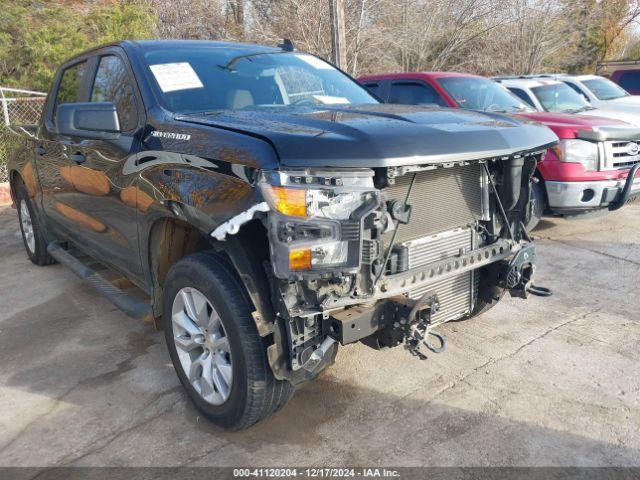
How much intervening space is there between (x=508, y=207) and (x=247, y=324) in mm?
1665

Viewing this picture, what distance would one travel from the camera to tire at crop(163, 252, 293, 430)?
8.23 feet

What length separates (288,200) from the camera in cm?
221

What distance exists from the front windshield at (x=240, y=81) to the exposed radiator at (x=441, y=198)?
1122 mm

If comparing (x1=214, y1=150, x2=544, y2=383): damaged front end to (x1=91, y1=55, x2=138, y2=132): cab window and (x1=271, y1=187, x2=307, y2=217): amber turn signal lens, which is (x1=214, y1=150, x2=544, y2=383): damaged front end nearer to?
(x1=271, y1=187, x2=307, y2=217): amber turn signal lens

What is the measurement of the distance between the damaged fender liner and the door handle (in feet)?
6.25

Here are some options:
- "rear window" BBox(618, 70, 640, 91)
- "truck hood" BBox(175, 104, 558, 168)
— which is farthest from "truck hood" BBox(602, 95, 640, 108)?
"truck hood" BBox(175, 104, 558, 168)

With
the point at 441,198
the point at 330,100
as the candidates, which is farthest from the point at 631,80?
the point at 441,198

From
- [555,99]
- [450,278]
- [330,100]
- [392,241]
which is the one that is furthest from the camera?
[555,99]

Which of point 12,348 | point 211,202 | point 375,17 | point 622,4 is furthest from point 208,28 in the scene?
point 622,4

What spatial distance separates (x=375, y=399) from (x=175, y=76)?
2220 mm

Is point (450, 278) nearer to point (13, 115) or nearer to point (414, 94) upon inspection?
point (414, 94)

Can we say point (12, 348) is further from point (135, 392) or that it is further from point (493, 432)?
point (493, 432)

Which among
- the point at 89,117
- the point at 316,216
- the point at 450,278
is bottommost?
the point at 450,278

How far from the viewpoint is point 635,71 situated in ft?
45.2
